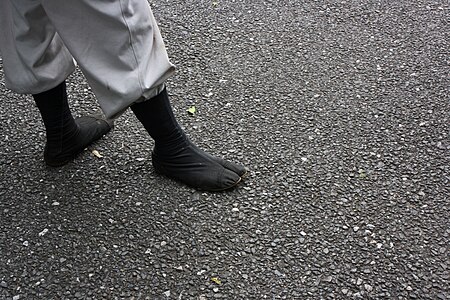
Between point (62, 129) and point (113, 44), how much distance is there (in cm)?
59

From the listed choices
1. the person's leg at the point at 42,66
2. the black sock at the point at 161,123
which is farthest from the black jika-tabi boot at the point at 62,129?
the black sock at the point at 161,123

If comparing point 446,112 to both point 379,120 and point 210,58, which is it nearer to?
point 379,120

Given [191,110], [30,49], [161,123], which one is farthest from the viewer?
[191,110]

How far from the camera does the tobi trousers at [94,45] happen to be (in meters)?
1.62

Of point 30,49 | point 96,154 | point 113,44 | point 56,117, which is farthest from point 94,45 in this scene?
point 96,154

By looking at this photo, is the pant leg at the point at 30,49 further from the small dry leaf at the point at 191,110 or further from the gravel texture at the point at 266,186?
the small dry leaf at the point at 191,110

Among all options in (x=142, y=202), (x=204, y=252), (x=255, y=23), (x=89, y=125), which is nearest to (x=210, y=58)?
(x=255, y=23)

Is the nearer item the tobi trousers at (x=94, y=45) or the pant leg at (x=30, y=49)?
the tobi trousers at (x=94, y=45)

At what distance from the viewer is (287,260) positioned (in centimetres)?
182

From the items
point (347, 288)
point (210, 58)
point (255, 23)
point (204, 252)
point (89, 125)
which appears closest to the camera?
point (347, 288)

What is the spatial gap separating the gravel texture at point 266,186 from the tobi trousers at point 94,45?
0.42m

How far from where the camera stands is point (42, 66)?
1883mm

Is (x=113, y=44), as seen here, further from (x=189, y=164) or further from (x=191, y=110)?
(x=191, y=110)

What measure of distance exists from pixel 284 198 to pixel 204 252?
14.1 inches
